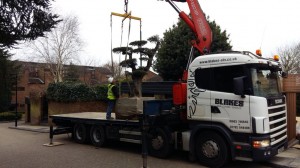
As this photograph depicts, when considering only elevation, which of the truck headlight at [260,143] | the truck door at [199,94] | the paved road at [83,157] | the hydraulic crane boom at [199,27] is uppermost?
the hydraulic crane boom at [199,27]

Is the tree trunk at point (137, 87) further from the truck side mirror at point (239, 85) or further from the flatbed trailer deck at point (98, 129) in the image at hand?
the truck side mirror at point (239, 85)

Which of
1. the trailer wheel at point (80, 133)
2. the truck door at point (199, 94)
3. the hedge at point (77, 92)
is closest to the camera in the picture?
the truck door at point (199, 94)

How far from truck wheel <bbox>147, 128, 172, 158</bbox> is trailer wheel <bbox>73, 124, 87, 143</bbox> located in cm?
370

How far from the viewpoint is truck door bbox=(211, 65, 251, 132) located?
279 inches

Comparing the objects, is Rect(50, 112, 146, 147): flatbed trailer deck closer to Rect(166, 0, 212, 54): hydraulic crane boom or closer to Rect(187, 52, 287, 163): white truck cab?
Rect(187, 52, 287, 163): white truck cab

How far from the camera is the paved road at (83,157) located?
8273 millimetres

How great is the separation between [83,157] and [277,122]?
5762 millimetres

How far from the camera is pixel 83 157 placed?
945 cm

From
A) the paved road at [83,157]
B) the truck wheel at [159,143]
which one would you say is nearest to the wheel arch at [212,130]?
the paved road at [83,157]

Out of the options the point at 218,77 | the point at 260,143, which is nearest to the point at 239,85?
the point at 218,77

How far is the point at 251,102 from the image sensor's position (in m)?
6.94

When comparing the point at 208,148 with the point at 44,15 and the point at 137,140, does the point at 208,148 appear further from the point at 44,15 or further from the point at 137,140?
the point at 44,15

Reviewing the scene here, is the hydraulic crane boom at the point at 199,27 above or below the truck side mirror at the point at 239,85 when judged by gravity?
above

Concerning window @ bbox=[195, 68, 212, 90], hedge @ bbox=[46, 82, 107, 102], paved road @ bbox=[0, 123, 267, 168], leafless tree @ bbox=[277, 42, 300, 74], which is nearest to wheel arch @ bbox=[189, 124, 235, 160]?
paved road @ bbox=[0, 123, 267, 168]
